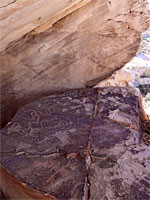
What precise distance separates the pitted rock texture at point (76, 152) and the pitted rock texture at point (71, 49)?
0.42 metres

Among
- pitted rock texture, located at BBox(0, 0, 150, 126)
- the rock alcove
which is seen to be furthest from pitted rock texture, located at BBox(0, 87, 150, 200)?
pitted rock texture, located at BBox(0, 0, 150, 126)

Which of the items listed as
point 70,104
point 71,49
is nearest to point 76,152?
point 70,104

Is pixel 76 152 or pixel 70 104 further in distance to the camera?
pixel 70 104

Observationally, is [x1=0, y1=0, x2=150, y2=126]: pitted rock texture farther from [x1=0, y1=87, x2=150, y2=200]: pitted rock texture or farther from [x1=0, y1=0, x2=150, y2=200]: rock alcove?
[x1=0, y1=87, x2=150, y2=200]: pitted rock texture

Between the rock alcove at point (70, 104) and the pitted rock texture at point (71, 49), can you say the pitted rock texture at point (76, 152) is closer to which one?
the rock alcove at point (70, 104)

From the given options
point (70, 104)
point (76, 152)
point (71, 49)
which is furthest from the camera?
point (71, 49)

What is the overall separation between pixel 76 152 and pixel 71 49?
141 cm

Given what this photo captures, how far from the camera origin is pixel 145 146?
230 centimetres

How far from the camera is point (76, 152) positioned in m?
2.16

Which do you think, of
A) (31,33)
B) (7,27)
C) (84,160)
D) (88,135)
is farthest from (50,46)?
(84,160)

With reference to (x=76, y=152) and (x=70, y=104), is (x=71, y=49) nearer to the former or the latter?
(x=70, y=104)

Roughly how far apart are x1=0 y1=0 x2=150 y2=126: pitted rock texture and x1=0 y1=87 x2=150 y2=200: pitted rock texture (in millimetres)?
418

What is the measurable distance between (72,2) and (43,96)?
1.23m

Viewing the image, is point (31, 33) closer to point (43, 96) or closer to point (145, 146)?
point (43, 96)
